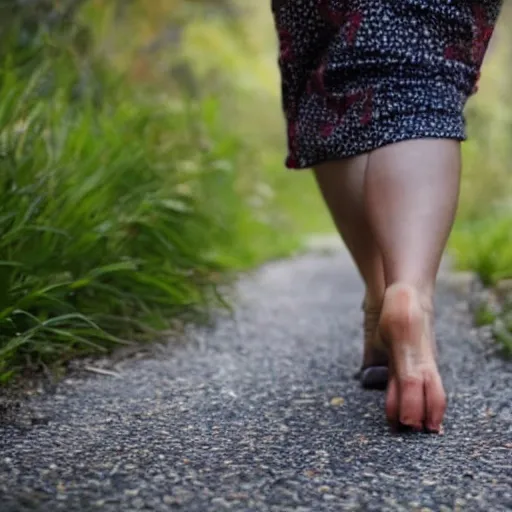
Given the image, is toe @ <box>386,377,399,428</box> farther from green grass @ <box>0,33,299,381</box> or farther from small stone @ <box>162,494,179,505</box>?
green grass @ <box>0,33,299,381</box>

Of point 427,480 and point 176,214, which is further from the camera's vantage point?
point 176,214

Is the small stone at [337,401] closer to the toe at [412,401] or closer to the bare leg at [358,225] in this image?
the bare leg at [358,225]

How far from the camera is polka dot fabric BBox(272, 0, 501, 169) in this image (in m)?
1.34

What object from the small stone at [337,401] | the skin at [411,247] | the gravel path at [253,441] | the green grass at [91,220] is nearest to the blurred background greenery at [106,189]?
the green grass at [91,220]

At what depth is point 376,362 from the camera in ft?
5.57

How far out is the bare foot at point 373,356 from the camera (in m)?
1.67

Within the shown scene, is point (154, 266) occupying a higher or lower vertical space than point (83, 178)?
lower

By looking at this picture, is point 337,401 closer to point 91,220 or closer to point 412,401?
point 412,401

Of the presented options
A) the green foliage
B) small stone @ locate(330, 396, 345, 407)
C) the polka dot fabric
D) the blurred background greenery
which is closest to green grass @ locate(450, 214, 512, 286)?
the blurred background greenery

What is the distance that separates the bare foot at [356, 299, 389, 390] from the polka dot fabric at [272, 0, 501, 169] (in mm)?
386

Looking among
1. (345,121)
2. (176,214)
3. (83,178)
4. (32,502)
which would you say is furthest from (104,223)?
(32,502)

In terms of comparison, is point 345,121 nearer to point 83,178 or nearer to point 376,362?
point 376,362

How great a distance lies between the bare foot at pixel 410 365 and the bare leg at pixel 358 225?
0.22m

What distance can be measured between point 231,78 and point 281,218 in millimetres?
1704
